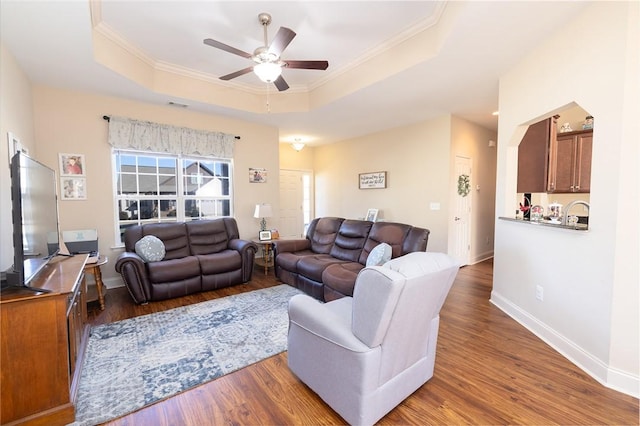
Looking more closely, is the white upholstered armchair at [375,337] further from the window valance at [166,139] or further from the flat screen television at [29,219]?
the window valance at [166,139]

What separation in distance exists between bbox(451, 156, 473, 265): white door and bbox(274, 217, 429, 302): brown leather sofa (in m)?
1.83

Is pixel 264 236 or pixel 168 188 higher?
pixel 168 188

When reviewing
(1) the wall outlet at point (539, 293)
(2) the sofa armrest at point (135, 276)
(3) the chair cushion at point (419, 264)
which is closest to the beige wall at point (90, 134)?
(2) the sofa armrest at point (135, 276)

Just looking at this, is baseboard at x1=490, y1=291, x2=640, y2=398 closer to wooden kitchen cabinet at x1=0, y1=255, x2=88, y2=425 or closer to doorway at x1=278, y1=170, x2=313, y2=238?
wooden kitchen cabinet at x1=0, y1=255, x2=88, y2=425

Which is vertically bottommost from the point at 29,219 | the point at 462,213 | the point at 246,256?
the point at 246,256

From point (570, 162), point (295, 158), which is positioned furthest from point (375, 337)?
point (295, 158)

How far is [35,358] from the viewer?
145 centimetres

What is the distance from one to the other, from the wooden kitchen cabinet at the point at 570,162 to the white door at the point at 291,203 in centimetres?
501

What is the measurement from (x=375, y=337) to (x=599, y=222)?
188 cm

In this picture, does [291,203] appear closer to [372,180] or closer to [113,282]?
[372,180]

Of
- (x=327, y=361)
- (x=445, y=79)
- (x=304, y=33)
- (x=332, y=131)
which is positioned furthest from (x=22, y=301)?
(x=332, y=131)

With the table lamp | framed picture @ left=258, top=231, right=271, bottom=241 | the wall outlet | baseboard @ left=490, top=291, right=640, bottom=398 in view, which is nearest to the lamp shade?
the table lamp

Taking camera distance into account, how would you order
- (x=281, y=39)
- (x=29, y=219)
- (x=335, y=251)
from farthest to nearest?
(x=335, y=251) → (x=281, y=39) → (x=29, y=219)

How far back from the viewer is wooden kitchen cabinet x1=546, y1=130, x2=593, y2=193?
3.61m
